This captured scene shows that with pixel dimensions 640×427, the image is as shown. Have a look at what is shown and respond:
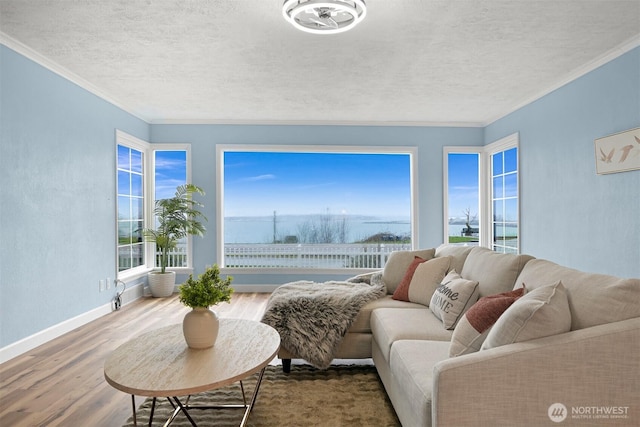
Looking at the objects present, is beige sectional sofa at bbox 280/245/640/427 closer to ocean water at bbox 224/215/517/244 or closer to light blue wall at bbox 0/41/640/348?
light blue wall at bbox 0/41/640/348

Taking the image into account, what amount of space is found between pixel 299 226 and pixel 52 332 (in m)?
4.42

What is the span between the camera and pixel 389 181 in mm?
7469

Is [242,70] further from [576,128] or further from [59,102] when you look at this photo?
[576,128]

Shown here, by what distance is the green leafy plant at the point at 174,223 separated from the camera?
5.28m

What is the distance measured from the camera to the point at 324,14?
2.58 metres

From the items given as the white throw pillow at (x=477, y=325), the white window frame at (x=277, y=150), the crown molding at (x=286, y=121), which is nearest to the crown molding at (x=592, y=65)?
the crown molding at (x=286, y=121)

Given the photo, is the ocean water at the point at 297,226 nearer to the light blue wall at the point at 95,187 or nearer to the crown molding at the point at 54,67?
the light blue wall at the point at 95,187

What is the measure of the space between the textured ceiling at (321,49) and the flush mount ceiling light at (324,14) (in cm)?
14

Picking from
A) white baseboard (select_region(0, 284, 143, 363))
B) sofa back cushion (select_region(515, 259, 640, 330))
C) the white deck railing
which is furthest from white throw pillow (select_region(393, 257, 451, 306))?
white baseboard (select_region(0, 284, 143, 363))

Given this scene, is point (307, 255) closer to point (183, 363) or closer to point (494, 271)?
point (494, 271)

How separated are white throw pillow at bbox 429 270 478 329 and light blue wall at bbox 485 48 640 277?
169cm

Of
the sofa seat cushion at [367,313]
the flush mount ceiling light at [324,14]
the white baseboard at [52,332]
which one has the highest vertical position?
the flush mount ceiling light at [324,14]

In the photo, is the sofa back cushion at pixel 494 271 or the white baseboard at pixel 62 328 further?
the white baseboard at pixel 62 328

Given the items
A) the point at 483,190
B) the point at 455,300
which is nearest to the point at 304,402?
the point at 455,300
